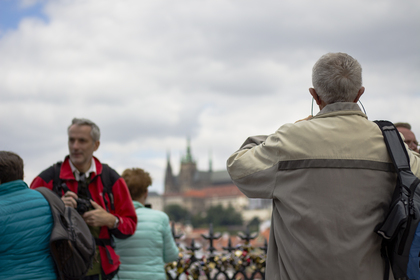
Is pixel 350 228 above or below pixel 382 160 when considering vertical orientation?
below

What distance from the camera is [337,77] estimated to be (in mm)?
1906

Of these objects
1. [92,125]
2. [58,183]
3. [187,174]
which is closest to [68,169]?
[58,183]

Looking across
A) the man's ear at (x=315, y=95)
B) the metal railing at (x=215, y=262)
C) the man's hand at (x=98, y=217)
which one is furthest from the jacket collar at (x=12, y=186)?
the metal railing at (x=215, y=262)

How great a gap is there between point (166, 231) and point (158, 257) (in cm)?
20

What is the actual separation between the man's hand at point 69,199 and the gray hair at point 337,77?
1493 millimetres

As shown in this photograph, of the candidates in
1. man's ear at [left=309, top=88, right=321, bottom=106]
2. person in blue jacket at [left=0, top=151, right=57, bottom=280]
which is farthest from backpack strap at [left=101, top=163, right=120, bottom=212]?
man's ear at [left=309, top=88, right=321, bottom=106]

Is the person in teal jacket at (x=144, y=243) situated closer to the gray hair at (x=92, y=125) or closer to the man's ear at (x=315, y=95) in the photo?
the gray hair at (x=92, y=125)

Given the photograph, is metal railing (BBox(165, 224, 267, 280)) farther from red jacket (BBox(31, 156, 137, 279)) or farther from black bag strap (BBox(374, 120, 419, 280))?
black bag strap (BBox(374, 120, 419, 280))

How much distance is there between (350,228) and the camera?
68.5 inches

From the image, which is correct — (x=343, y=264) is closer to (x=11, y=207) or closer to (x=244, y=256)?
(x=11, y=207)

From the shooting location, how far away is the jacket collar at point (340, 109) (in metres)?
1.91

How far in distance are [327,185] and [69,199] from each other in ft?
4.99

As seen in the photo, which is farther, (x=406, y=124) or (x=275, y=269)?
(x=406, y=124)

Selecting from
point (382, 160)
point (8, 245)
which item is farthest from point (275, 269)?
point (8, 245)
